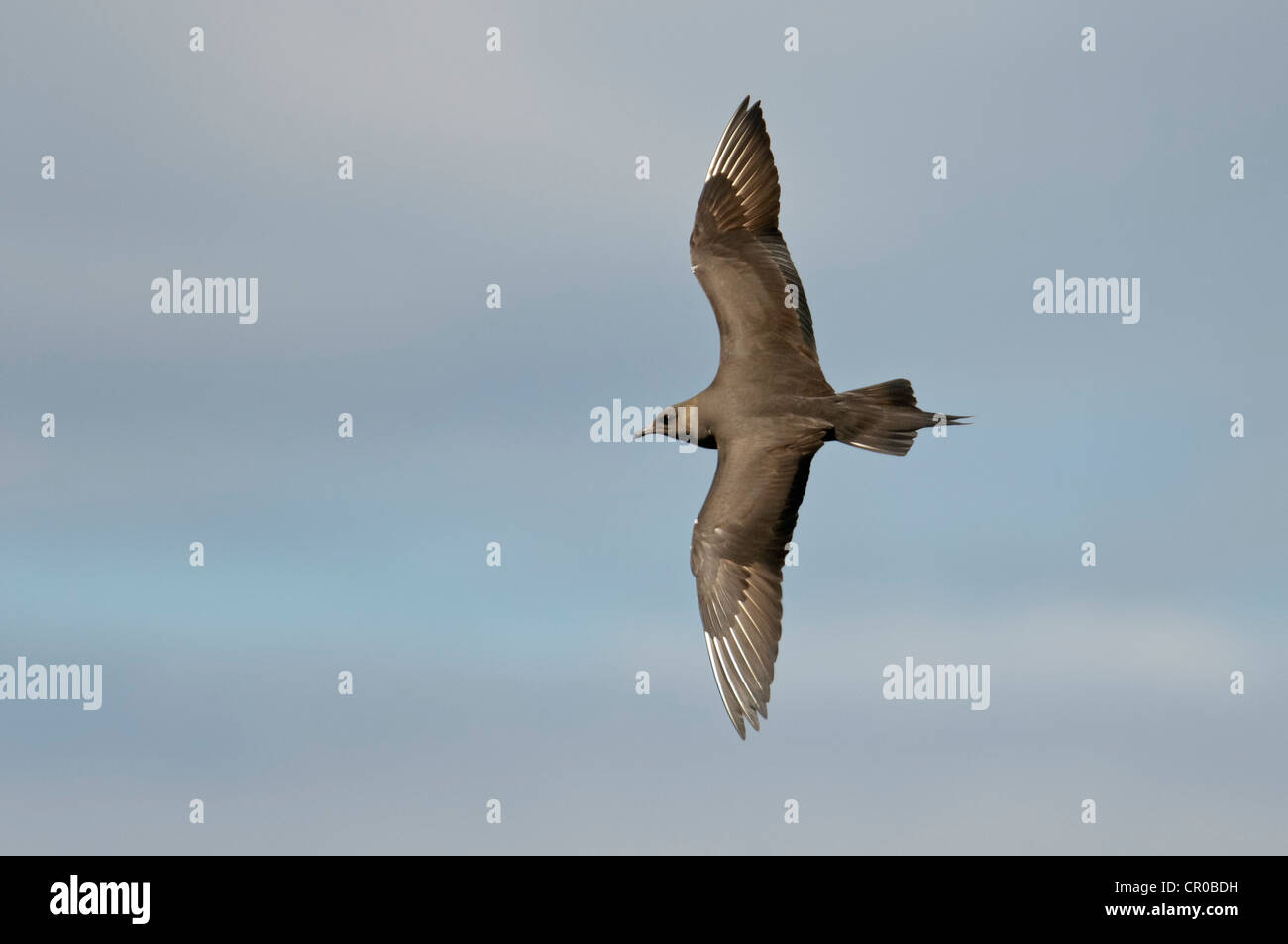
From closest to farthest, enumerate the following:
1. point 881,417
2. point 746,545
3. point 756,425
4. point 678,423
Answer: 1. point 881,417
2. point 746,545
3. point 756,425
4. point 678,423

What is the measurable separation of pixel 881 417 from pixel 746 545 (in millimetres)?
2026

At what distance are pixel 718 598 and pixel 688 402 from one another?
241 centimetres

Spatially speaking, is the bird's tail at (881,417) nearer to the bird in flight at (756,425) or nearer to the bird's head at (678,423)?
the bird in flight at (756,425)

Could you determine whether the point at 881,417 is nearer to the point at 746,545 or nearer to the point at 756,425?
the point at 756,425

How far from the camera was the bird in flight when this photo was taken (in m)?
14.0

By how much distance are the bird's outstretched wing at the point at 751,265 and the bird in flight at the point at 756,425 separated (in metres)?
0.01

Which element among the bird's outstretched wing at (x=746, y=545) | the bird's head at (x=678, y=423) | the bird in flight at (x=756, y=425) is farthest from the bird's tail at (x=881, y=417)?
the bird's head at (x=678, y=423)

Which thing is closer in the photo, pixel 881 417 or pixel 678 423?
pixel 881 417

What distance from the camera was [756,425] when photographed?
14.5m

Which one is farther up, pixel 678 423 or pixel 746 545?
pixel 678 423

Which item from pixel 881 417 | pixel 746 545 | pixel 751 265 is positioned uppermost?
→ pixel 751 265

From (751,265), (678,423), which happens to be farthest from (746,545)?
(751,265)

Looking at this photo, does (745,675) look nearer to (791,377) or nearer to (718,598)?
(718,598)

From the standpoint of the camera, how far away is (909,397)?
1408cm
